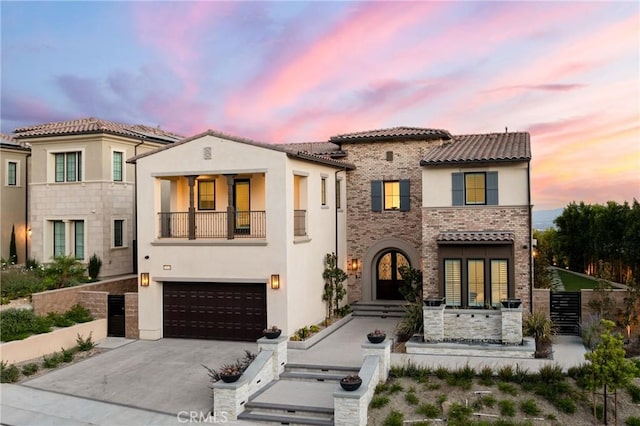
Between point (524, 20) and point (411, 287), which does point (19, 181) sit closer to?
point (411, 287)

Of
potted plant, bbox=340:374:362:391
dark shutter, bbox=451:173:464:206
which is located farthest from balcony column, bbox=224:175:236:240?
potted plant, bbox=340:374:362:391

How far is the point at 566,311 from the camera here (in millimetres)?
18531

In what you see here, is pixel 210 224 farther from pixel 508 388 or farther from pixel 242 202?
pixel 508 388

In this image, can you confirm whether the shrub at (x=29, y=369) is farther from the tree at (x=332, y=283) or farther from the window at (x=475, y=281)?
the window at (x=475, y=281)

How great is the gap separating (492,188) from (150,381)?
43.3ft

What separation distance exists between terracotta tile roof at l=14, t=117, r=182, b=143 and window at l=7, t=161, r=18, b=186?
65.6 inches

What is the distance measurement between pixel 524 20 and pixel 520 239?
7451 millimetres

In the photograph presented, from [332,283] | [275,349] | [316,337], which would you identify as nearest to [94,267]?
[332,283]

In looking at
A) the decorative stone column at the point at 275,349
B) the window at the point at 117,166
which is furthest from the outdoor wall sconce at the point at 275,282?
the window at the point at 117,166

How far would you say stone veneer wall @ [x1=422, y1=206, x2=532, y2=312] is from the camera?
1906cm

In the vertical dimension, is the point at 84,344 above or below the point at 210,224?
below

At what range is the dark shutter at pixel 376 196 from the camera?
2375cm

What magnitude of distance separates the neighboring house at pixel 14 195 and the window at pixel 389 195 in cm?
1829

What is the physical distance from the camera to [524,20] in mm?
17422
